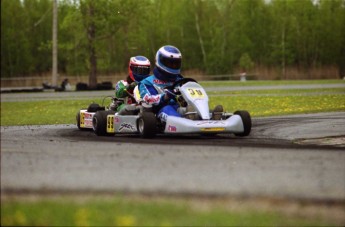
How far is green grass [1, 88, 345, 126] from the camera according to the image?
21.1 meters

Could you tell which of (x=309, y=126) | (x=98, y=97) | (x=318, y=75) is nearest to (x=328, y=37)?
(x=318, y=75)

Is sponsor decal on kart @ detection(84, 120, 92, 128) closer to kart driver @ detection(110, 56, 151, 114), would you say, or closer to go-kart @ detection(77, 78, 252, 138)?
kart driver @ detection(110, 56, 151, 114)

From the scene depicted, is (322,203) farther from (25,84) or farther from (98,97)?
(25,84)

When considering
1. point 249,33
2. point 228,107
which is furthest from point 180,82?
point 249,33

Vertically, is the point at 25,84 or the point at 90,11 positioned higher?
the point at 90,11

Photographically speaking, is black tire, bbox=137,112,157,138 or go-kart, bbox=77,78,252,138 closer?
go-kart, bbox=77,78,252,138

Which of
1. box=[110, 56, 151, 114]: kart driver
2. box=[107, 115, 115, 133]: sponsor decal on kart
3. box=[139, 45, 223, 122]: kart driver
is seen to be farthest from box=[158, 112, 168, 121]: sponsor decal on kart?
box=[110, 56, 151, 114]: kart driver

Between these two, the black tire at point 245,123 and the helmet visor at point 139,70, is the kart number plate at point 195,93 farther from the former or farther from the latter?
the helmet visor at point 139,70

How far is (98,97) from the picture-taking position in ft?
106

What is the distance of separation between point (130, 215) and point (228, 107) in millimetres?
19356

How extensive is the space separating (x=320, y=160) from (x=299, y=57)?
74.1m

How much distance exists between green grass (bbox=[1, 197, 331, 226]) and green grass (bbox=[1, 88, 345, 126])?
44.2 feet

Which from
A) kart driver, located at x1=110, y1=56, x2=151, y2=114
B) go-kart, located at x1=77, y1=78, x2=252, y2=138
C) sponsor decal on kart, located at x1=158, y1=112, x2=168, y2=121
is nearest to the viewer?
go-kart, located at x1=77, y1=78, x2=252, y2=138

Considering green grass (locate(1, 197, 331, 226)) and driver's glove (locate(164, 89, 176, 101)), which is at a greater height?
driver's glove (locate(164, 89, 176, 101))
